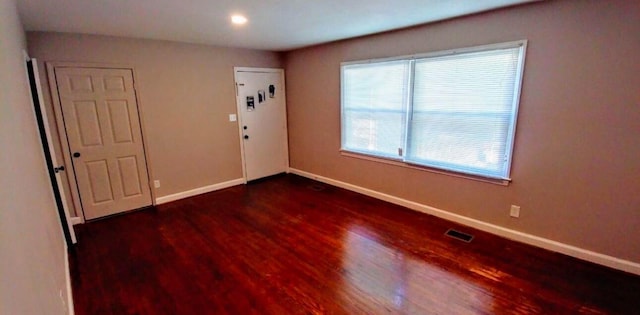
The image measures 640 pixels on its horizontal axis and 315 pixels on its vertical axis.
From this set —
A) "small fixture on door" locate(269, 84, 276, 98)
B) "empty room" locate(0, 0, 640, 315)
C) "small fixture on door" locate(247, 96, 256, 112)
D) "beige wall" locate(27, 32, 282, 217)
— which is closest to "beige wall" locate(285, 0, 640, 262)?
"empty room" locate(0, 0, 640, 315)

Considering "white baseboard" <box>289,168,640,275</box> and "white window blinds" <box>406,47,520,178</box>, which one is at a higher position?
"white window blinds" <box>406,47,520,178</box>

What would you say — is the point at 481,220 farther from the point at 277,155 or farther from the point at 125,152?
the point at 125,152

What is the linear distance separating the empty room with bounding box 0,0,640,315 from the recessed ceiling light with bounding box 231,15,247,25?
0.02 m

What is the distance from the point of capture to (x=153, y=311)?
208 cm

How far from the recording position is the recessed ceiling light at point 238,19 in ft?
9.16

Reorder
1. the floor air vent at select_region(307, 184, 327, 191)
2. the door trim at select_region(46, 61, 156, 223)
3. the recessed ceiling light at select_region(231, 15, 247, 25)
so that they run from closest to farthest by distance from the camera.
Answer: the recessed ceiling light at select_region(231, 15, 247, 25)
the door trim at select_region(46, 61, 156, 223)
the floor air vent at select_region(307, 184, 327, 191)

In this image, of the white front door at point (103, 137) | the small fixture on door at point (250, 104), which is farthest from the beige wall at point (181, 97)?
the small fixture on door at point (250, 104)

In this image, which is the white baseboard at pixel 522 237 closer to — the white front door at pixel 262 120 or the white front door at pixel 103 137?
the white front door at pixel 262 120

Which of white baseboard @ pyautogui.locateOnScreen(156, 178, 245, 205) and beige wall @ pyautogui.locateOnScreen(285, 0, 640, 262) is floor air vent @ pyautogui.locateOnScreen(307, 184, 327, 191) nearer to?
white baseboard @ pyautogui.locateOnScreen(156, 178, 245, 205)

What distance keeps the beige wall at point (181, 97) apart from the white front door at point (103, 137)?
138mm

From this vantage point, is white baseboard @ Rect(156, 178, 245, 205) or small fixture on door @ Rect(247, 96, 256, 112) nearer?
white baseboard @ Rect(156, 178, 245, 205)

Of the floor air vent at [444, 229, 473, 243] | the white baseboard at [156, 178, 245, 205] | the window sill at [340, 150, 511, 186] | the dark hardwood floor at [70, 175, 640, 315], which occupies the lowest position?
the dark hardwood floor at [70, 175, 640, 315]

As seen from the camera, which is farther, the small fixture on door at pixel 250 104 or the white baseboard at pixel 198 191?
the small fixture on door at pixel 250 104

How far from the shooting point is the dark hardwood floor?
2.11 meters
